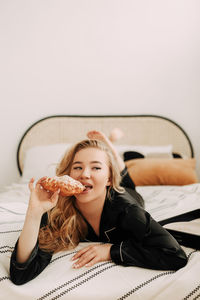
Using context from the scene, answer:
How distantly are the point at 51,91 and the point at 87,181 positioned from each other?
2.16 metres

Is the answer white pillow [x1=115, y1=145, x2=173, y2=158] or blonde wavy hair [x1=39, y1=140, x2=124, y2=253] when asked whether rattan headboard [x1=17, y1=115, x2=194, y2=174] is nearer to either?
white pillow [x1=115, y1=145, x2=173, y2=158]

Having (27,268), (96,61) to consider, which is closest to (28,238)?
(27,268)

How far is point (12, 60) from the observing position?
121 inches

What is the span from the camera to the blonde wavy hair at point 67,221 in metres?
1.15

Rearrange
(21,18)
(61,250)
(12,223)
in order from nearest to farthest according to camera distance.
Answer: (61,250), (12,223), (21,18)

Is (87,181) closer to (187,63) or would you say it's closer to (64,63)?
(64,63)

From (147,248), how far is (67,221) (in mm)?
347

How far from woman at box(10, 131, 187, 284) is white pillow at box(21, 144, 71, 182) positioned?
127 cm

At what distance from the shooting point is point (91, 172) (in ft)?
3.98

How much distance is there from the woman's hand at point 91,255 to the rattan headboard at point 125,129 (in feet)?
7.17

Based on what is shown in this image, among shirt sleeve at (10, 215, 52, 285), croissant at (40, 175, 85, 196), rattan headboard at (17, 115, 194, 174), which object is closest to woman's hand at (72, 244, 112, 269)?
shirt sleeve at (10, 215, 52, 285)

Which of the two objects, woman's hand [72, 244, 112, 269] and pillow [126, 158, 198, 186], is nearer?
woman's hand [72, 244, 112, 269]

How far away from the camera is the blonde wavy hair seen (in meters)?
1.15

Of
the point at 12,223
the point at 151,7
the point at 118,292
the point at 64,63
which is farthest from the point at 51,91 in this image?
the point at 118,292
